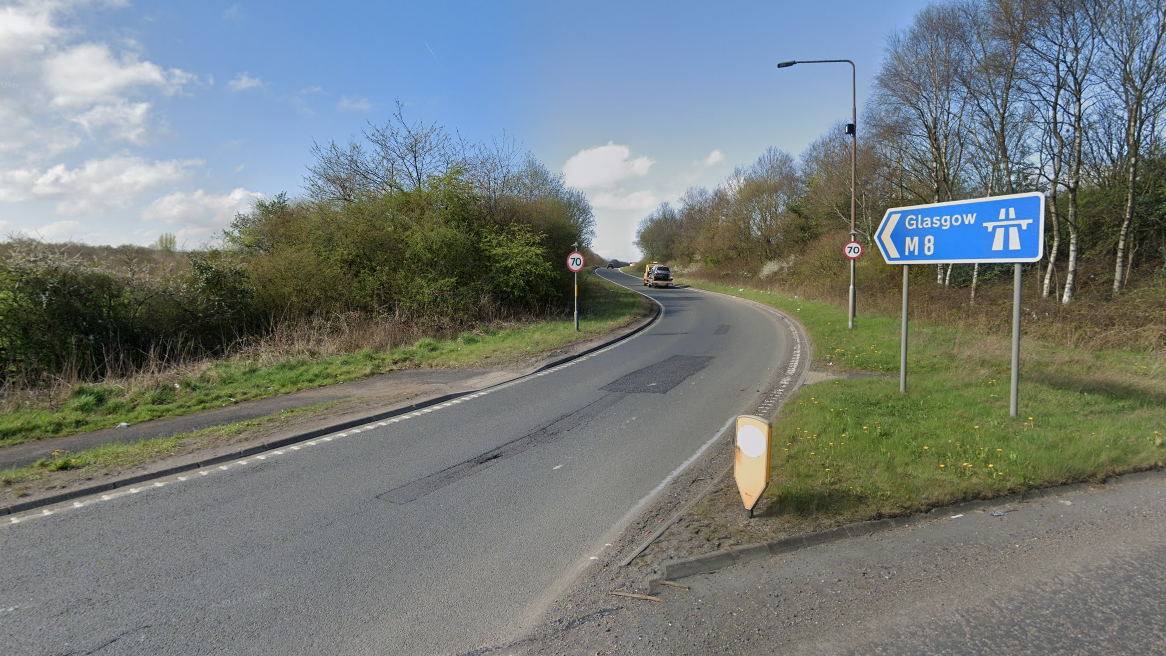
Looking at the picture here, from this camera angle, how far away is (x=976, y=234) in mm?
7727

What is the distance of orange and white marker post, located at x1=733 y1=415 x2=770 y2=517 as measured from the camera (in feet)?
14.6

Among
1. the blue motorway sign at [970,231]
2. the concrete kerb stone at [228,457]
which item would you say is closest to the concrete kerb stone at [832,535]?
the blue motorway sign at [970,231]

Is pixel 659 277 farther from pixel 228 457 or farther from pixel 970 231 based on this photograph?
pixel 228 457

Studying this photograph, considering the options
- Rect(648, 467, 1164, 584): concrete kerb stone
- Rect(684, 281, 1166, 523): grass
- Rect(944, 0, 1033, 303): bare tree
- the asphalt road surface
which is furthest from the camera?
Rect(944, 0, 1033, 303): bare tree

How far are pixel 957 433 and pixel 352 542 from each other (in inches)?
254

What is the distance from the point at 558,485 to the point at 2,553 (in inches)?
174

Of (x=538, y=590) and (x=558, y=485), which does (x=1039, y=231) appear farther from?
(x=538, y=590)

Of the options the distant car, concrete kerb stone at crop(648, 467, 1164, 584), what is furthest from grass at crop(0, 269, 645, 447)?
the distant car

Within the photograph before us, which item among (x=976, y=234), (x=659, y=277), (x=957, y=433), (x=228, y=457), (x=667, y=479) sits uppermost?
(x=976, y=234)

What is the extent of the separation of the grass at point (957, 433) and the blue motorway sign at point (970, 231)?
208cm

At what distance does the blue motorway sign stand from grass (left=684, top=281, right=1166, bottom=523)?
81.9 inches

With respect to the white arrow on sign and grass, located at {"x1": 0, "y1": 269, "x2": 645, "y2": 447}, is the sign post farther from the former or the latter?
Result: grass, located at {"x1": 0, "y1": 269, "x2": 645, "y2": 447}

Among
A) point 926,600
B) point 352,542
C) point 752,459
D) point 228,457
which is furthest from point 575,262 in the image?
point 926,600

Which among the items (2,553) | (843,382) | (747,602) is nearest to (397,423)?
(2,553)
